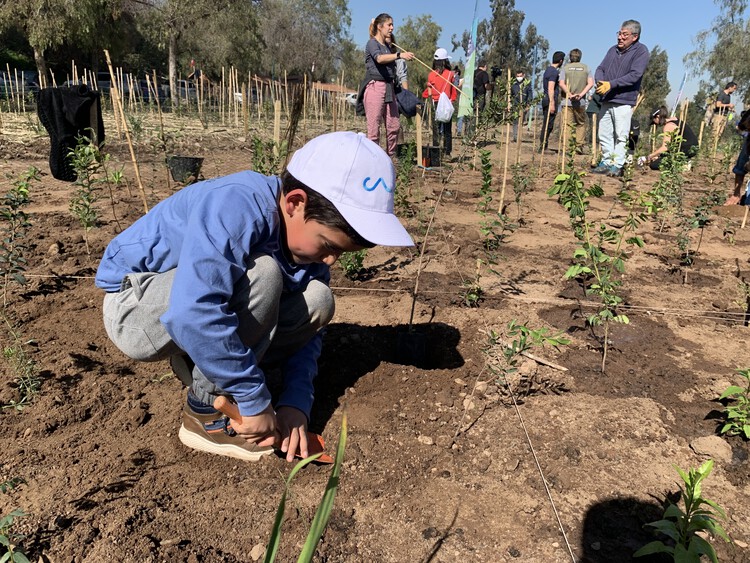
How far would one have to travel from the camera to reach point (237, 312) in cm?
158

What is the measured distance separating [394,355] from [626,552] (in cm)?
126

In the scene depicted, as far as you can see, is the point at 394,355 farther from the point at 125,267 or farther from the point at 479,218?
the point at 479,218

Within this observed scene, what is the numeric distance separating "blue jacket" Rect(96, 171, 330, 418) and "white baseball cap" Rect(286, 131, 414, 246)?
18cm

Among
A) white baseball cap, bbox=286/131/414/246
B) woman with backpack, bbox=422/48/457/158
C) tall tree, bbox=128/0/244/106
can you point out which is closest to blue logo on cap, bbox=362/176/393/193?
white baseball cap, bbox=286/131/414/246

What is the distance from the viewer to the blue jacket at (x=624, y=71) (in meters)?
6.39

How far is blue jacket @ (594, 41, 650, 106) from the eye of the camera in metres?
6.39

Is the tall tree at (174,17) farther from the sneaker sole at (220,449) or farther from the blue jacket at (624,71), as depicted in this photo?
the sneaker sole at (220,449)

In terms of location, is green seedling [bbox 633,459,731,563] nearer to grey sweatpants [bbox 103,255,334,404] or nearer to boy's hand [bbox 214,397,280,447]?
boy's hand [bbox 214,397,280,447]

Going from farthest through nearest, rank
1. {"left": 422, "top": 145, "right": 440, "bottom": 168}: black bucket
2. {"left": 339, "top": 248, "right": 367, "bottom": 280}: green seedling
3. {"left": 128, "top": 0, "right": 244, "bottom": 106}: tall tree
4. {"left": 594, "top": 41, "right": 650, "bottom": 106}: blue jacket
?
{"left": 128, "top": 0, "right": 244, "bottom": 106}: tall tree
{"left": 422, "top": 145, "right": 440, "bottom": 168}: black bucket
{"left": 594, "top": 41, "right": 650, "bottom": 106}: blue jacket
{"left": 339, "top": 248, "right": 367, "bottom": 280}: green seedling

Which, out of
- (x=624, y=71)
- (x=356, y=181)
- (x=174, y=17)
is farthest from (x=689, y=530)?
(x=174, y=17)

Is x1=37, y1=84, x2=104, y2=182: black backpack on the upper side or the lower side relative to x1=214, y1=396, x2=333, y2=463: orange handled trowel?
upper

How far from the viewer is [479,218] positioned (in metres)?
5.12

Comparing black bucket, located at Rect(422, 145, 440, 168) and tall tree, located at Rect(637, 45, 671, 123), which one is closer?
black bucket, located at Rect(422, 145, 440, 168)

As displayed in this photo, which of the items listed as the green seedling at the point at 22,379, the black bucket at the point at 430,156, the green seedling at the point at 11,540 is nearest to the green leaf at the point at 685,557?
the green seedling at the point at 11,540
